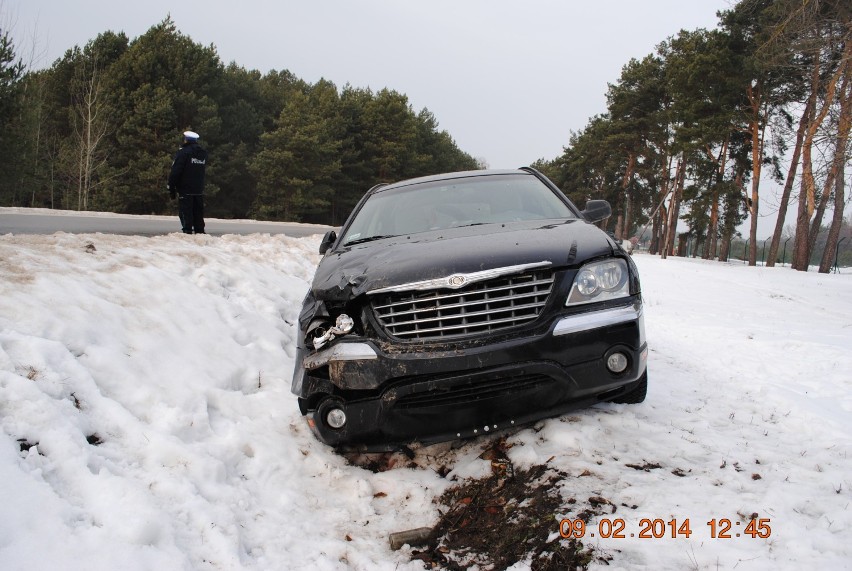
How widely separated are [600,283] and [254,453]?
2.19m

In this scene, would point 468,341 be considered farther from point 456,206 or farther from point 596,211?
point 596,211

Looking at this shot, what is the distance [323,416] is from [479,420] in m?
0.83

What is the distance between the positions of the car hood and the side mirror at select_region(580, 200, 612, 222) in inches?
19.2

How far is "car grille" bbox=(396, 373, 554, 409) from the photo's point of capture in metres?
2.92

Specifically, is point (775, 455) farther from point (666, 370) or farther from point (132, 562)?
point (132, 562)

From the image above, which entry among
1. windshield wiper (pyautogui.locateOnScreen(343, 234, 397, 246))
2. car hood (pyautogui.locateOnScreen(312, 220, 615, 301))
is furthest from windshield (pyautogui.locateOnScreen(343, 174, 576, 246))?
car hood (pyautogui.locateOnScreen(312, 220, 615, 301))

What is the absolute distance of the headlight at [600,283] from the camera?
305cm

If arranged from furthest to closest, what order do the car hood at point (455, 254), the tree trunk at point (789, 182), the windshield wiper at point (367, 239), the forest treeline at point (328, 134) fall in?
the forest treeline at point (328, 134), the tree trunk at point (789, 182), the windshield wiper at point (367, 239), the car hood at point (455, 254)

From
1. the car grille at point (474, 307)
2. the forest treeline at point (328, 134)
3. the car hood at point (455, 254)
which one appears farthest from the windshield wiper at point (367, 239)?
the forest treeline at point (328, 134)

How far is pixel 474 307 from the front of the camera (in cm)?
298

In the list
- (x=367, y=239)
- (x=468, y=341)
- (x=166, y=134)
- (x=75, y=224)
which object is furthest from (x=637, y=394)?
(x=166, y=134)

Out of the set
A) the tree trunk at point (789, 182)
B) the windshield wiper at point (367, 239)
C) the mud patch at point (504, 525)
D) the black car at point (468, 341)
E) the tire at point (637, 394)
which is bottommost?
the mud patch at point (504, 525)

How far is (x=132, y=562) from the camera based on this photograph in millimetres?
2191

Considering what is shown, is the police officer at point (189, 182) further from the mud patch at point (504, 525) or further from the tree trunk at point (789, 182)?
the tree trunk at point (789, 182)
